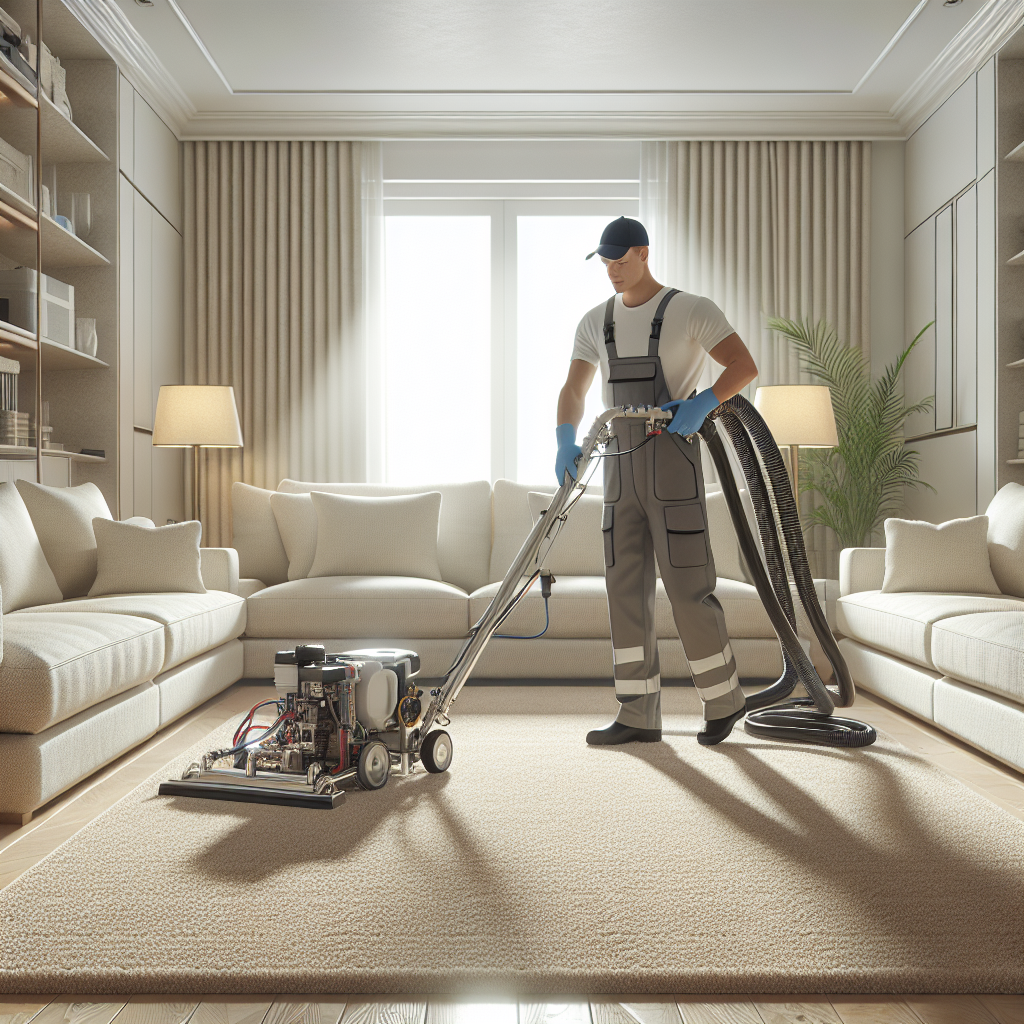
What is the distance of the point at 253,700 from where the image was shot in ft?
11.2

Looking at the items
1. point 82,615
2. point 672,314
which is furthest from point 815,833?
point 82,615

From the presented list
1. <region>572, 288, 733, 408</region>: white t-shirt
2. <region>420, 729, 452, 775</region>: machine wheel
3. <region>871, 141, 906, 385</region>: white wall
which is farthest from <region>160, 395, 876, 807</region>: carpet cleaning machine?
<region>871, 141, 906, 385</region>: white wall

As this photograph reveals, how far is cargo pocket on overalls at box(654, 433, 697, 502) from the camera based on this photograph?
254 centimetres

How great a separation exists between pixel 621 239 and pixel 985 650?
150 centimetres

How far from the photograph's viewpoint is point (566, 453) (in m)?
2.55

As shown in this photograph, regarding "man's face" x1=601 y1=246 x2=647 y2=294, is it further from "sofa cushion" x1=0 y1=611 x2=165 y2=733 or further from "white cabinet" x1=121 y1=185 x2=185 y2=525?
"white cabinet" x1=121 y1=185 x2=185 y2=525

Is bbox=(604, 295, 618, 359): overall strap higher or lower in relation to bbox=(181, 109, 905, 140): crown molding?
lower

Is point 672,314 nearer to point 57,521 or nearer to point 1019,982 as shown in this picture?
point 1019,982

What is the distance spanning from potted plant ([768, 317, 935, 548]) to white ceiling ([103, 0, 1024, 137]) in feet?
3.93

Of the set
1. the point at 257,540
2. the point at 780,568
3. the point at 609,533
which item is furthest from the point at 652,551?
the point at 257,540

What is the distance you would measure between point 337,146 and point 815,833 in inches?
174

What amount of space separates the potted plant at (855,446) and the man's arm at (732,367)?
2.32 meters

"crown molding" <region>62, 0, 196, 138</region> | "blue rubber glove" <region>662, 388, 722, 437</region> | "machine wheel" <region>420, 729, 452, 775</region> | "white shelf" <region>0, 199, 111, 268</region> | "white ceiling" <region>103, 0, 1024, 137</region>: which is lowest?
"machine wheel" <region>420, 729, 452, 775</region>

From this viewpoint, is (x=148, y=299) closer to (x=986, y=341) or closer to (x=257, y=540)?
(x=257, y=540)
